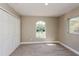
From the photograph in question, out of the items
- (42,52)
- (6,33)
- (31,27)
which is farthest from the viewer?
(31,27)

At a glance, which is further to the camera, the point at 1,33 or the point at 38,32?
the point at 38,32

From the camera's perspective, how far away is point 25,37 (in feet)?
28.9

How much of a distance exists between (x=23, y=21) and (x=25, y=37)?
3.99 ft

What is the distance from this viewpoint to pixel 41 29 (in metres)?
9.07

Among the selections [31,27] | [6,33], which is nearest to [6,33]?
[6,33]

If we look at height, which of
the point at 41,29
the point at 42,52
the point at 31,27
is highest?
the point at 31,27

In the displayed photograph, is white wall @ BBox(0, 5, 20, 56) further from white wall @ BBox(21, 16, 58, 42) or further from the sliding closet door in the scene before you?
white wall @ BBox(21, 16, 58, 42)

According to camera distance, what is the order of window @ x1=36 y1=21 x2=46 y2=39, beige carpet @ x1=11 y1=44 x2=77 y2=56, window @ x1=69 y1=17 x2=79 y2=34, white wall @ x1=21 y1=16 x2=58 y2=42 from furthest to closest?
window @ x1=36 y1=21 x2=46 y2=39 < white wall @ x1=21 y1=16 x2=58 y2=42 < window @ x1=69 y1=17 x2=79 y2=34 < beige carpet @ x1=11 y1=44 x2=77 y2=56

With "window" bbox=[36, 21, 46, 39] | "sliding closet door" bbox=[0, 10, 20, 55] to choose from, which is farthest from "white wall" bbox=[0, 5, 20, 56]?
"window" bbox=[36, 21, 46, 39]

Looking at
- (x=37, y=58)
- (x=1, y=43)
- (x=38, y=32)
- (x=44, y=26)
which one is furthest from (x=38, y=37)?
(x=37, y=58)

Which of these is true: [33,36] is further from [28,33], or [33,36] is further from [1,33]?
[1,33]

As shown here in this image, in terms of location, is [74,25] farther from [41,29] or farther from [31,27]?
[31,27]

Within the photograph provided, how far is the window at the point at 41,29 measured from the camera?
9008 mm

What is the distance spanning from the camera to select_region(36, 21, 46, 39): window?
9008mm
